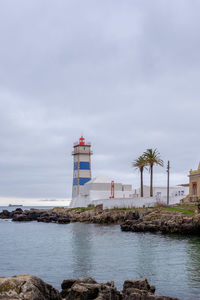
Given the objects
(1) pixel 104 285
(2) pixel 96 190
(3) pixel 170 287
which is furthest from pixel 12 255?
(2) pixel 96 190

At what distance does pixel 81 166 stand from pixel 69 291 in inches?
2940

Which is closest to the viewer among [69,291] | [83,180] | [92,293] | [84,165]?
[92,293]

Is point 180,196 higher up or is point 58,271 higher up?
point 180,196

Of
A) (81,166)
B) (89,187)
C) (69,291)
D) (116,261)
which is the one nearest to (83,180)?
(81,166)

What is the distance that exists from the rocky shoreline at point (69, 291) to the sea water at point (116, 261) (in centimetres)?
337

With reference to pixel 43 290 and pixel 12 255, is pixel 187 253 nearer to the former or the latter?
pixel 12 255

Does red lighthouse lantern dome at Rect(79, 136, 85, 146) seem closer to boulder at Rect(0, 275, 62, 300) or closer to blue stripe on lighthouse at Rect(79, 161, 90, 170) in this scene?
blue stripe on lighthouse at Rect(79, 161, 90, 170)

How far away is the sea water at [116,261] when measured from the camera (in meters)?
19.2

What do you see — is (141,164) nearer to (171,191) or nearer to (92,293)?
(171,191)

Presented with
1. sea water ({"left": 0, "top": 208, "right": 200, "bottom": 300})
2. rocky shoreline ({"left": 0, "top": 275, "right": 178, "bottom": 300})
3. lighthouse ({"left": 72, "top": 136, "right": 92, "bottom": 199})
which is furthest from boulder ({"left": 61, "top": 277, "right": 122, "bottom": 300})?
lighthouse ({"left": 72, "top": 136, "right": 92, "bottom": 199})

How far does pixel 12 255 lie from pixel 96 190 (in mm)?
52179

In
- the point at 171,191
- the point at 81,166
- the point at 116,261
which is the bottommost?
the point at 116,261

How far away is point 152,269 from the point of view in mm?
21922

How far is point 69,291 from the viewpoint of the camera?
43.4 ft
